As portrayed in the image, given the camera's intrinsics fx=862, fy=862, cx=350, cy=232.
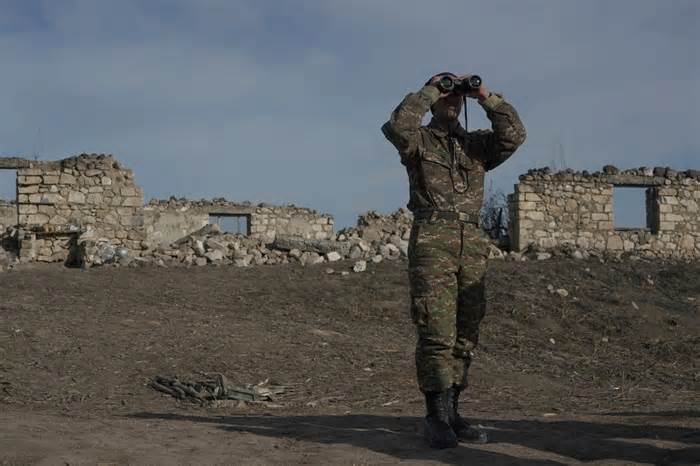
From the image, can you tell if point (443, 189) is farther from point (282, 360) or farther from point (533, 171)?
point (533, 171)

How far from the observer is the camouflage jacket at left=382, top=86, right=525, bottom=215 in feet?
15.9

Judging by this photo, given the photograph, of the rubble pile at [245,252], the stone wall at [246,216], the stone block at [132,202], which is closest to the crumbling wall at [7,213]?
the stone wall at [246,216]

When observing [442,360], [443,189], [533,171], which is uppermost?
[533,171]

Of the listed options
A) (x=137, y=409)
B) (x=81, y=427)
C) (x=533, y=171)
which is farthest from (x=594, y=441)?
(x=533, y=171)

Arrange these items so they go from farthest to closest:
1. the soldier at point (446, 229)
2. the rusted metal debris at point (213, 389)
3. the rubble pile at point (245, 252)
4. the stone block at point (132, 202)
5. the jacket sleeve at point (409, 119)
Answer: the stone block at point (132, 202) → the rubble pile at point (245, 252) → the rusted metal debris at point (213, 389) → the jacket sleeve at point (409, 119) → the soldier at point (446, 229)

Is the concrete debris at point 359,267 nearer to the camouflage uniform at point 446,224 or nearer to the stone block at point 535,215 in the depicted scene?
the stone block at point 535,215

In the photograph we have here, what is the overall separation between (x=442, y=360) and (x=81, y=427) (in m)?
2.32

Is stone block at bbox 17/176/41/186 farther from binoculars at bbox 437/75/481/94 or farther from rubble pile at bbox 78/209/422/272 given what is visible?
binoculars at bbox 437/75/481/94

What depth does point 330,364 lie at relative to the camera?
8.76 meters

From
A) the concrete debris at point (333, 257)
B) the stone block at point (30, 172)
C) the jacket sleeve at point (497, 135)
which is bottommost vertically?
the concrete debris at point (333, 257)

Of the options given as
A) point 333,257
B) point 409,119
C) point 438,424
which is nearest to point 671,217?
point 333,257

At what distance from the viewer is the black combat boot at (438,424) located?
4.55 metres

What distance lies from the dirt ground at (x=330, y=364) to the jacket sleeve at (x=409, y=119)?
5.51 feet

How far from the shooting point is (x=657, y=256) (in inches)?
664
